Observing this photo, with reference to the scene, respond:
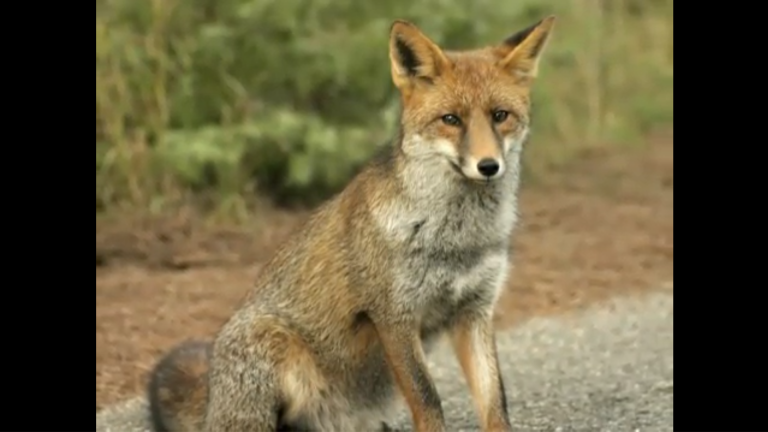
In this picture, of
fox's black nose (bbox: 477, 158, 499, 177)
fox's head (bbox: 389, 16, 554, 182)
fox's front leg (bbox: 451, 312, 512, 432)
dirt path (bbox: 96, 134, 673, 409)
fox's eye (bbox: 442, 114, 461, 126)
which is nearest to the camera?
fox's black nose (bbox: 477, 158, 499, 177)

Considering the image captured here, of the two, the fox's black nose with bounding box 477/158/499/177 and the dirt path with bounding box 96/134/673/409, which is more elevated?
the fox's black nose with bounding box 477/158/499/177

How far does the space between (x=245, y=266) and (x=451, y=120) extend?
633 centimetres

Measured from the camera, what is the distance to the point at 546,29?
7188mm

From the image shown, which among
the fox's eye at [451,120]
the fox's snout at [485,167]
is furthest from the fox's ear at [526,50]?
the fox's snout at [485,167]

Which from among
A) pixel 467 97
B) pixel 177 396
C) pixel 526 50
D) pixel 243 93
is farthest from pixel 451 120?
pixel 243 93

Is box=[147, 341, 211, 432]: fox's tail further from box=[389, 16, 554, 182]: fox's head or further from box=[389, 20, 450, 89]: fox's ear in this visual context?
box=[389, 20, 450, 89]: fox's ear

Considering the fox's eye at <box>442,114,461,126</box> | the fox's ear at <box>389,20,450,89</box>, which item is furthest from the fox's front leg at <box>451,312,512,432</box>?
the fox's ear at <box>389,20,450,89</box>

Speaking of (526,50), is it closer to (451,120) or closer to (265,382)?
(451,120)

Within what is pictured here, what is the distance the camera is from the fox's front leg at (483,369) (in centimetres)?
698

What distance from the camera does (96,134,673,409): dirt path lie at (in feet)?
35.4

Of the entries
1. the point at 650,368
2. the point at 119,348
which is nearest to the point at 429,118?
the point at 650,368

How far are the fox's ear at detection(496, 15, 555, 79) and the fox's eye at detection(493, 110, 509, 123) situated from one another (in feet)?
1.05
